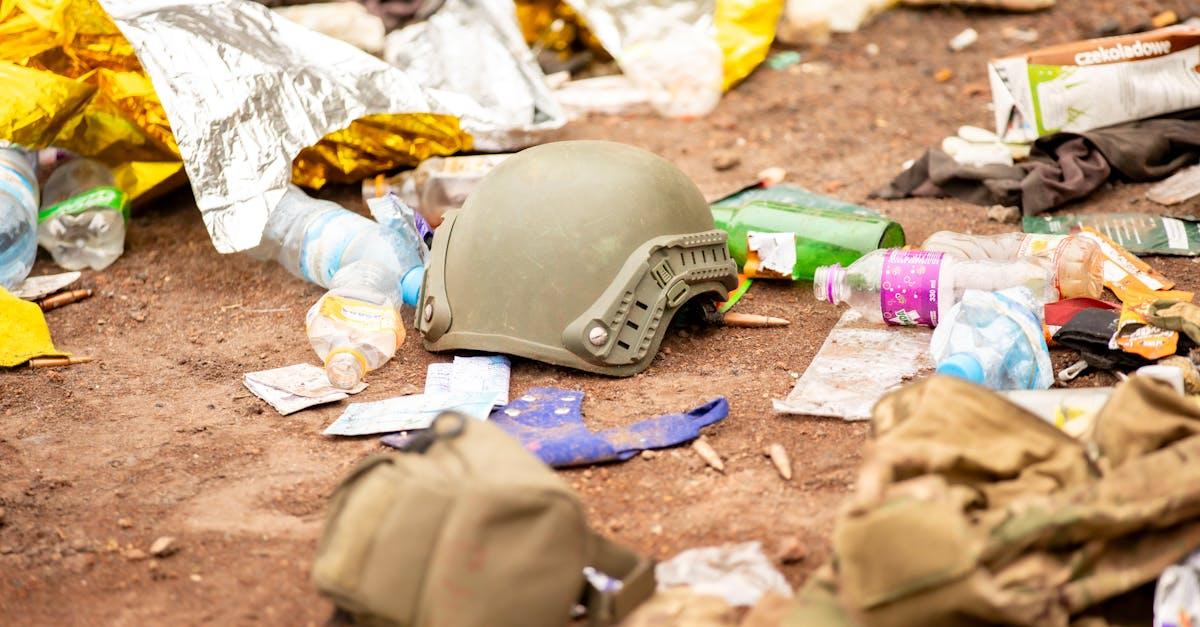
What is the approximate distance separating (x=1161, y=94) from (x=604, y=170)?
210cm

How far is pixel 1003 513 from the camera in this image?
1.60 meters

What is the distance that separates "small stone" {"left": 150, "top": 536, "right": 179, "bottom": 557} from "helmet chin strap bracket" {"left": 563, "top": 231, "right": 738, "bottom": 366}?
0.99 meters

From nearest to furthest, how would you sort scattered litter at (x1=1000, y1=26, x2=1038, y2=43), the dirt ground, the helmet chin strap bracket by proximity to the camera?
the dirt ground → the helmet chin strap bracket → scattered litter at (x1=1000, y1=26, x2=1038, y2=43)

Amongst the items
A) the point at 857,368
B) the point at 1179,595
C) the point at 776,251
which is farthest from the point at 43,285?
the point at 1179,595

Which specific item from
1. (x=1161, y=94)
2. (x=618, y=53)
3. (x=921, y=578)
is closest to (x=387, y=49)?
(x=618, y=53)

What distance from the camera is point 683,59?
4.94 metres

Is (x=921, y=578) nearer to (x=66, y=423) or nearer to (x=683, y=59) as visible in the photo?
(x=66, y=423)

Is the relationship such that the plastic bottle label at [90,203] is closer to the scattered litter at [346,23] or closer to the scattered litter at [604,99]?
the scattered litter at [346,23]

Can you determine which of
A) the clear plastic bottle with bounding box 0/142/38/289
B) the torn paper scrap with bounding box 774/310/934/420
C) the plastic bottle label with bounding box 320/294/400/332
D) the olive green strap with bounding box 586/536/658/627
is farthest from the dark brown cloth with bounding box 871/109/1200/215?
the clear plastic bottle with bounding box 0/142/38/289

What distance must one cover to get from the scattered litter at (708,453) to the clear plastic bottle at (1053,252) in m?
1.11

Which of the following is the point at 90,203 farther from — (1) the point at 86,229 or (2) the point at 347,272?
(2) the point at 347,272

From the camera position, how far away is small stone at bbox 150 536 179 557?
7.15 feet

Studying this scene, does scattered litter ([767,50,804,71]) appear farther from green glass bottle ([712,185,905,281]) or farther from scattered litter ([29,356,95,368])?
scattered litter ([29,356,95,368])

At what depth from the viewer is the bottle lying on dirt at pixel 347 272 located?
300 cm
